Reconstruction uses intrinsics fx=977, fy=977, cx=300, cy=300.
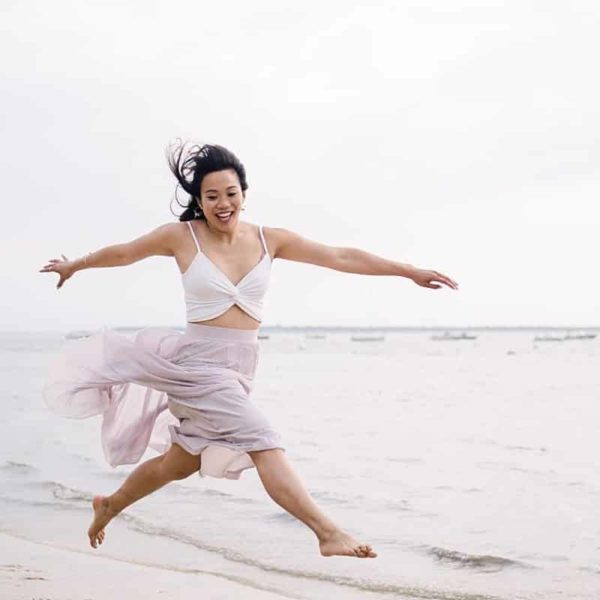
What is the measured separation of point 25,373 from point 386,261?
31783 mm

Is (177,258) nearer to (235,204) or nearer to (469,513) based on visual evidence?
(235,204)

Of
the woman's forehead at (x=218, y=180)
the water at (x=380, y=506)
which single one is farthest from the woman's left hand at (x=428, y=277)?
the water at (x=380, y=506)

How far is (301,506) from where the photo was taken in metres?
4.43

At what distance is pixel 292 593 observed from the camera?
6.23 m

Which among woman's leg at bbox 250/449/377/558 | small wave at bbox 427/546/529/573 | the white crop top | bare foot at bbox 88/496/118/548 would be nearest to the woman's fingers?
the white crop top

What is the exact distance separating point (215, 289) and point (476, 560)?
3754mm

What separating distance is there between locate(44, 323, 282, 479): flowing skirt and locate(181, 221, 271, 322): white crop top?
0.10 metres

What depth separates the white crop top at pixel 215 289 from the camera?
15.5ft

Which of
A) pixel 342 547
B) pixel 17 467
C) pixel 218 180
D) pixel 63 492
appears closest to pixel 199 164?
pixel 218 180

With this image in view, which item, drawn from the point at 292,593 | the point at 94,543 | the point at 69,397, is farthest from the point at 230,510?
the point at 69,397

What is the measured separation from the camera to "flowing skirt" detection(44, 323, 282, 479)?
4.63m

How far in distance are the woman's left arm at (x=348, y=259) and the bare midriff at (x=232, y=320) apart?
38 centimetres

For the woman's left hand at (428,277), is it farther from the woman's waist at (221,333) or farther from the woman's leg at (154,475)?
the woman's leg at (154,475)

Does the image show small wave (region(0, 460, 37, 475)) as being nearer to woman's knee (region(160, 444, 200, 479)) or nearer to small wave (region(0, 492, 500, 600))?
small wave (region(0, 492, 500, 600))
